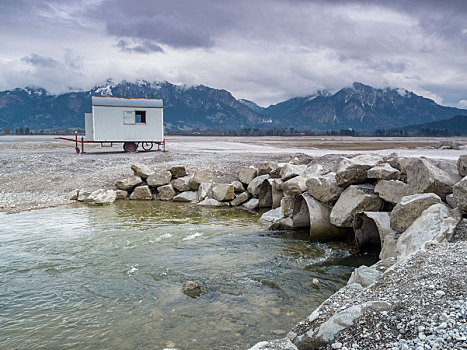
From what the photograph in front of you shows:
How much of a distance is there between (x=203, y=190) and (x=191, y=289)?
27.7ft

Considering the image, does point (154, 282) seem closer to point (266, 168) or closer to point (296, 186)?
point (296, 186)

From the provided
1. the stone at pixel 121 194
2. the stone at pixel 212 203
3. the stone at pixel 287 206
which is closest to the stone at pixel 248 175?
the stone at pixel 212 203

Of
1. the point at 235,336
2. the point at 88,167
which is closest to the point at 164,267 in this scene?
the point at 235,336

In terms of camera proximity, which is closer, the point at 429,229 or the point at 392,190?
the point at 429,229

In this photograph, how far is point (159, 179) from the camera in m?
15.3

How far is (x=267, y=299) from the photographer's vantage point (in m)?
5.91

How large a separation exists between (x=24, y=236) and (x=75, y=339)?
5528 mm

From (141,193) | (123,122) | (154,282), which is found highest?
(123,122)

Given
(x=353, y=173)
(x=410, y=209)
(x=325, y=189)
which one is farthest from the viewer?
(x=325, y=189)

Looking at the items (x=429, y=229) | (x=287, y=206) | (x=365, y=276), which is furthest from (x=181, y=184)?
(x=365, y=276)

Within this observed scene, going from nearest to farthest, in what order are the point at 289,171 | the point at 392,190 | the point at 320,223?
the point at 392,190 → the point at 320,223 → the point at 289,171

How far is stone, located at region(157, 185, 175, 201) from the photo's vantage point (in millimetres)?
14922

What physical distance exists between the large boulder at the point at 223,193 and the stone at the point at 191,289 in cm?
768

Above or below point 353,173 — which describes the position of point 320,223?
below
